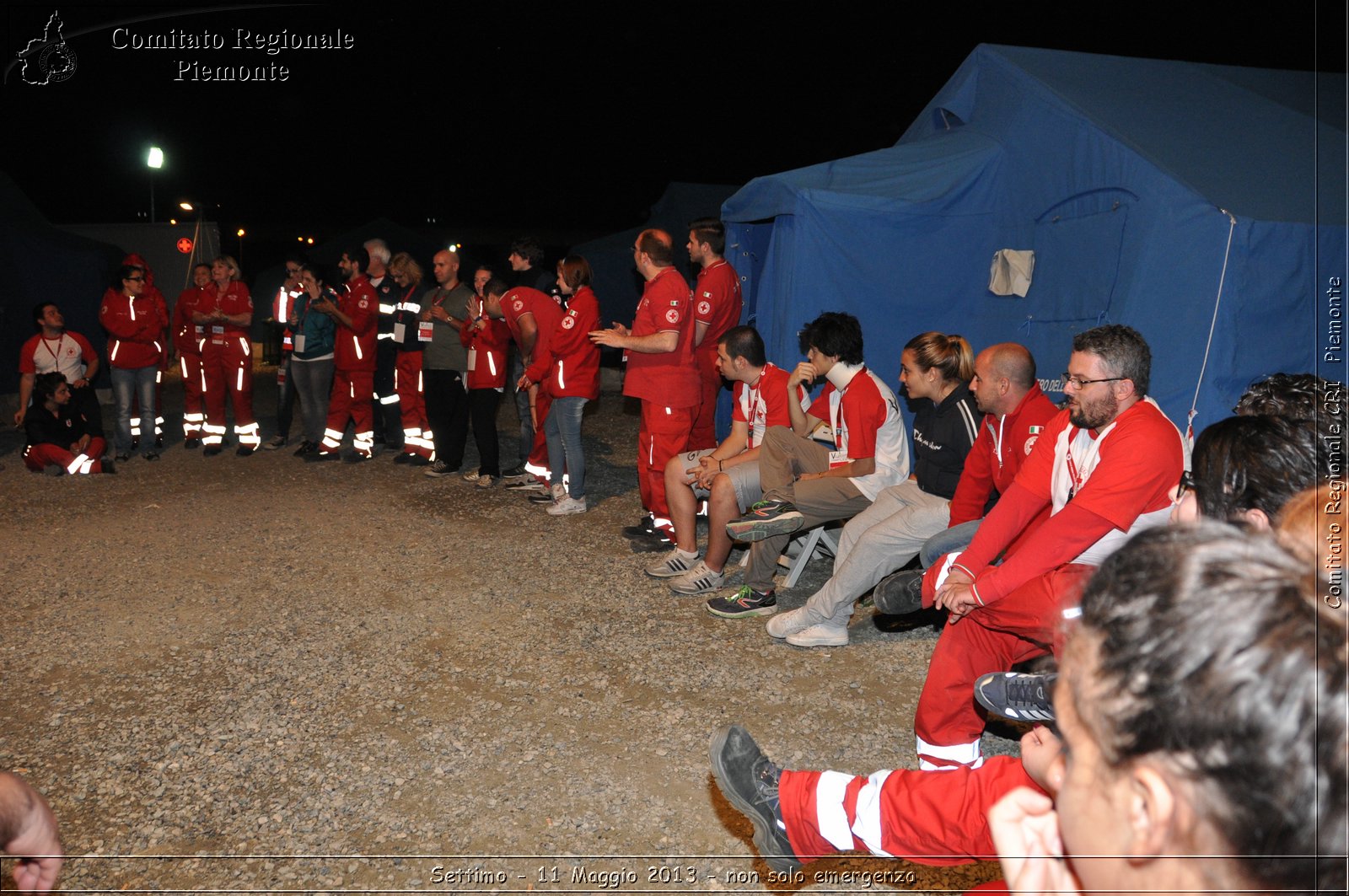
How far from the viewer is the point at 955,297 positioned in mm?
6781

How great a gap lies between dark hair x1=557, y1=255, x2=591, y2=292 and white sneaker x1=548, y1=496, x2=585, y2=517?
1629 millimetres

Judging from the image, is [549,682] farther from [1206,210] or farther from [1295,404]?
[1206,210]

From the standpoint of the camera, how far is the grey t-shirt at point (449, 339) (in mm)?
7605

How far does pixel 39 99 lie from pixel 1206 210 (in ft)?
89.3

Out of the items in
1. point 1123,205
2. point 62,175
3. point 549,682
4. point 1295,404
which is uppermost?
point 62,175

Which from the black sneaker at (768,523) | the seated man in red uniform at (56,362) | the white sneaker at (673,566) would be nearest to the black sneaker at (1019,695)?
the black sneaker at (768,523)

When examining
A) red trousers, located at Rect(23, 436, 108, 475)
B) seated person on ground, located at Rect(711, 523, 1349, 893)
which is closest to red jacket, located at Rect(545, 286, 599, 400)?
red trousers, located at Rect(23, 436, 108, 475)

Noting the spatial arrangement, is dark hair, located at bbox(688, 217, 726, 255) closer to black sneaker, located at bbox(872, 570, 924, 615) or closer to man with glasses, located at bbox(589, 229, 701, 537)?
man with glasses, located at bbox(589, 229, 701, 537)

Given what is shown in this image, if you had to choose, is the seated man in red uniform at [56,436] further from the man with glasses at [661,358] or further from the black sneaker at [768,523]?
the black sneaker at [768,523]

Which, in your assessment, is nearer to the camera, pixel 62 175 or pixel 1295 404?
pixel 1295 404

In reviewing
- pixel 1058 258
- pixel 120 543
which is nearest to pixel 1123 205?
pixel 1058 258

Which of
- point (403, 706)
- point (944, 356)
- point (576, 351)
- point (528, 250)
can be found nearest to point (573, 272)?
point (576, 351)

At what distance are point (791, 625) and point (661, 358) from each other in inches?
89.4

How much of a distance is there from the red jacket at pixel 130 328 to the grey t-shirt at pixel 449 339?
304 cm
